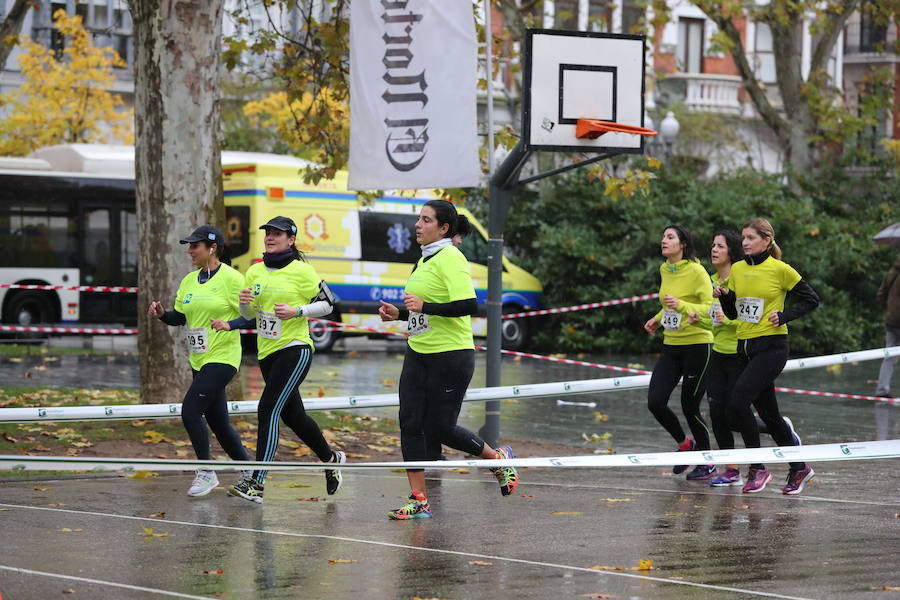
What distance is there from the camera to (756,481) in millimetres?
10031

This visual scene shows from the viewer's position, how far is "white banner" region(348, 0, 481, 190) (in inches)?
449

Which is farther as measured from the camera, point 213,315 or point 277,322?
point 213,315

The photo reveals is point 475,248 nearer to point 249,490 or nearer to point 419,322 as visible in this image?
point 249,490

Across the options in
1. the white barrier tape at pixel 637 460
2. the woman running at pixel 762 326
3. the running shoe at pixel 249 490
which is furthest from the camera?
the woman running at pixel 762 326

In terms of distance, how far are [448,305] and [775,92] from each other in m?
42.2

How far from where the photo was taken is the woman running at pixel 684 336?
10.5 metres

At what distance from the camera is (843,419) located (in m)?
15.4

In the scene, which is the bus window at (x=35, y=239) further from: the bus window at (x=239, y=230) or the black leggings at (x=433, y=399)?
the black leggings at (x=433, y=399)

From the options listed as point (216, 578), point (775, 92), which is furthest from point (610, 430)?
point (775, 92)

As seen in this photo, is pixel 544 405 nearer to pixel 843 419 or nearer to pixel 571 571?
pixel 843 419

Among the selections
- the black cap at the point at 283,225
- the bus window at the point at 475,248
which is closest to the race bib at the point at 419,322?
the black cap at the point at 283,225

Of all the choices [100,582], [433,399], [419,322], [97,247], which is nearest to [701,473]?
[433,399]

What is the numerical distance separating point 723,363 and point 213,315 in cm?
351

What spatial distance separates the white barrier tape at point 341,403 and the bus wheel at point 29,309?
14.1 m
